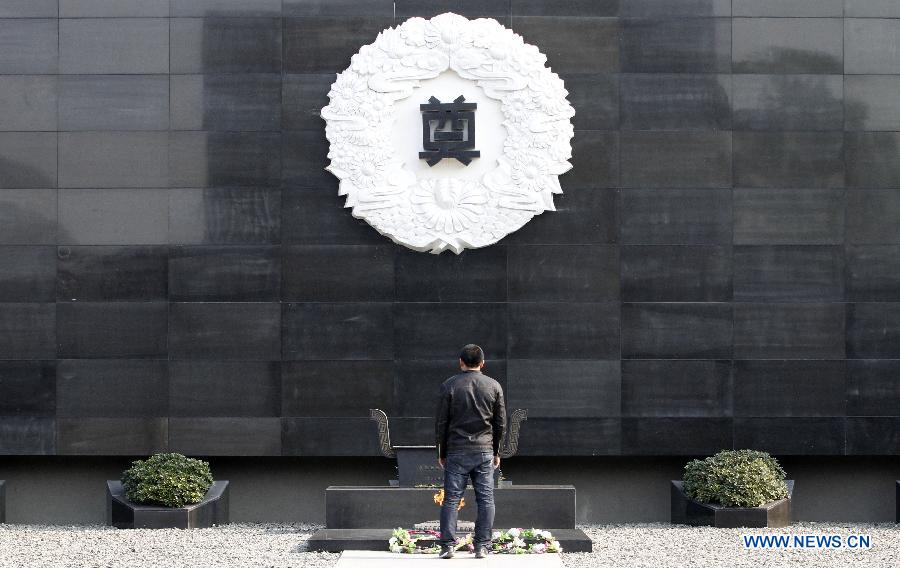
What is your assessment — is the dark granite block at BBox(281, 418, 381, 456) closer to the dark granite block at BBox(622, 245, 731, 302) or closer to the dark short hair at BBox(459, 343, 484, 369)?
the dark granite block at BBox(622, 245, 731, 302)

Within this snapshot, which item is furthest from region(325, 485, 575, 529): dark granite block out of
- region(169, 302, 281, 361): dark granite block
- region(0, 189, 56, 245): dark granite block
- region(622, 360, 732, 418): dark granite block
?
region(0, 189, 56, 245): dark granite block

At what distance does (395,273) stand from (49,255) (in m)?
3.42

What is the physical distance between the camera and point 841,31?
13039 mm

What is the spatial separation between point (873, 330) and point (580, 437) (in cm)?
308

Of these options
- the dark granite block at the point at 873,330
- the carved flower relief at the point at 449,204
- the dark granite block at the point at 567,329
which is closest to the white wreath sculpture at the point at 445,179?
the carved flower relief at the point at 449,204

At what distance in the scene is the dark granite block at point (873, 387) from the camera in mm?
12930

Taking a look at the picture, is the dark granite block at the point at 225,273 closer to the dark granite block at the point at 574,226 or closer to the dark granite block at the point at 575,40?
the dark granite block at the point at 574,226

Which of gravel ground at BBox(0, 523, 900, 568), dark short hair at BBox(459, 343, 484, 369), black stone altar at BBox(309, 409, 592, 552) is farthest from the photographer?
black stone altar at BBox(309, 409, 592, 552)

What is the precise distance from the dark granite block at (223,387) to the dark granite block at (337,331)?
1.06 ft

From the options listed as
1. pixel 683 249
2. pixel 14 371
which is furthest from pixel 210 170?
pixel 683 249

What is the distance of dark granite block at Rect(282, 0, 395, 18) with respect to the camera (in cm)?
1301

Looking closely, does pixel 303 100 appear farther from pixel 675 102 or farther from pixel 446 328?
pixel 675 102

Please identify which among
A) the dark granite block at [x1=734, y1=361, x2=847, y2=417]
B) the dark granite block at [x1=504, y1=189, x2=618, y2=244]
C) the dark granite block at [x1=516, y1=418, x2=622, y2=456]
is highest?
the dark granite block at [x1=504, y1=189, x2=618, y2=244]

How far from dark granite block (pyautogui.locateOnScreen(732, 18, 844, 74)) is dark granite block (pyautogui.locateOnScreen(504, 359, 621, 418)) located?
130 inches
